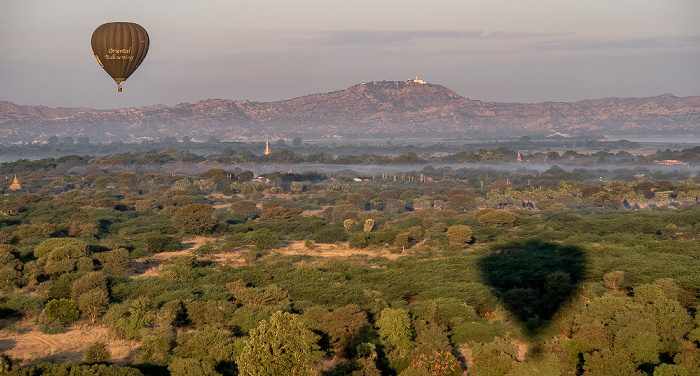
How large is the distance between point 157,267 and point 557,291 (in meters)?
20.8

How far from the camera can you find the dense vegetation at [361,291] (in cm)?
2075

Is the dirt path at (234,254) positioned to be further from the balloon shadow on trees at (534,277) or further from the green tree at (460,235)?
the balloon shadow on trees at (534,277)

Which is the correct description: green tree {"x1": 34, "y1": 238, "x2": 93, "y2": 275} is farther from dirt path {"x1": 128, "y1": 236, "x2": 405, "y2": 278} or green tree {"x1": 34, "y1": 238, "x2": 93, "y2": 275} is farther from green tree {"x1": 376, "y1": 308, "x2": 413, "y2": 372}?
green tree {"x1": 376, "y1": 308, "x2": 413, "y2": 372}

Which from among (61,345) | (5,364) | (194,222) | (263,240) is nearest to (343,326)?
(61,345)

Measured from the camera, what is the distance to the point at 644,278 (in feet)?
96.4

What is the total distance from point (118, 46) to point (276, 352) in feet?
92.6

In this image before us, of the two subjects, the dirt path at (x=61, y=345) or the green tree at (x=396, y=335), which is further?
the dirt path at (x=61, y=345)

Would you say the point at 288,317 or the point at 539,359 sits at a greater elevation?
the point at 288,317

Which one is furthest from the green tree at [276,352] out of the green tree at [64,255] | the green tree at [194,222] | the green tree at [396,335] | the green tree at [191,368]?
the green tree at [194,222]

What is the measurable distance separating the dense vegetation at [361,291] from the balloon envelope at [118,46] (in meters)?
10.1

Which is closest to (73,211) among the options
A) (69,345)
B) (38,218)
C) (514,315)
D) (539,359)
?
(38,218)

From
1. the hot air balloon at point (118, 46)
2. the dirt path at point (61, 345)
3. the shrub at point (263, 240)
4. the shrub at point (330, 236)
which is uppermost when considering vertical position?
the hot air balloon at point (118, 46)

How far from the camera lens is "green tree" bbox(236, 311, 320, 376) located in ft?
54.5

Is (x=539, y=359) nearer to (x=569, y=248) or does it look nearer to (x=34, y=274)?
(x=569, y=248)
